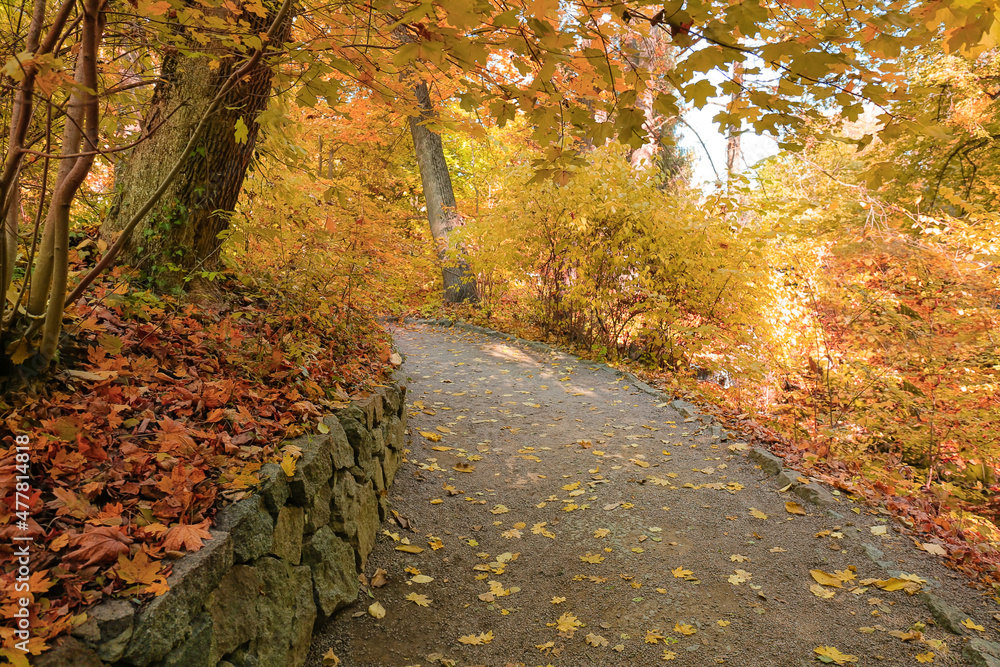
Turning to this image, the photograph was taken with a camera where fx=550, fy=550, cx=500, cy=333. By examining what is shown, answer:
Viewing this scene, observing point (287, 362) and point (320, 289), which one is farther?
point (320, 289)

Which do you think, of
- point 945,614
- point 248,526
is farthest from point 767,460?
point 248,526

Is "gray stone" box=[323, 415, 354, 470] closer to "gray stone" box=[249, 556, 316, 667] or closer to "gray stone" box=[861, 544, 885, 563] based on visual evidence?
"gray stone" box=[249, 556, 316, 667]

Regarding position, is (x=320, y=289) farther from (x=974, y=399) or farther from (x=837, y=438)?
(x=974, y=399)

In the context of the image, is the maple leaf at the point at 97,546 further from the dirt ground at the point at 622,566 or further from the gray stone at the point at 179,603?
the dirt ground at the point at 622,566

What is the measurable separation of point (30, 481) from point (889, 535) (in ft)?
13.8

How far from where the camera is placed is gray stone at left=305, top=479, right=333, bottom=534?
2535 mm

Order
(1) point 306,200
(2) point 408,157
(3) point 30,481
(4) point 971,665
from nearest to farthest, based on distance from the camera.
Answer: (3) point 30,481 → (4) point 971,665 → (1) point 306,200 → (2) point 408,157

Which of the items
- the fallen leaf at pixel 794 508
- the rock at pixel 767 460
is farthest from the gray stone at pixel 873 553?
the rock at pixel 767 460

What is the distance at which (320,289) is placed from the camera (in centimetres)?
404

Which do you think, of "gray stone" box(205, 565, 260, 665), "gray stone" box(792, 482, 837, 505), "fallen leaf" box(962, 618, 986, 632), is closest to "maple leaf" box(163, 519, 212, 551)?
"gray stone" box(205, 565, 260, 665)

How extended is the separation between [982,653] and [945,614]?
0.25 meters

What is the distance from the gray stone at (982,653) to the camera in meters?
2.32

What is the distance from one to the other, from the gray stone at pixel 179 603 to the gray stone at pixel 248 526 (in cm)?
7

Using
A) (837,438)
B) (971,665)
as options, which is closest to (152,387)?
(971,665)
